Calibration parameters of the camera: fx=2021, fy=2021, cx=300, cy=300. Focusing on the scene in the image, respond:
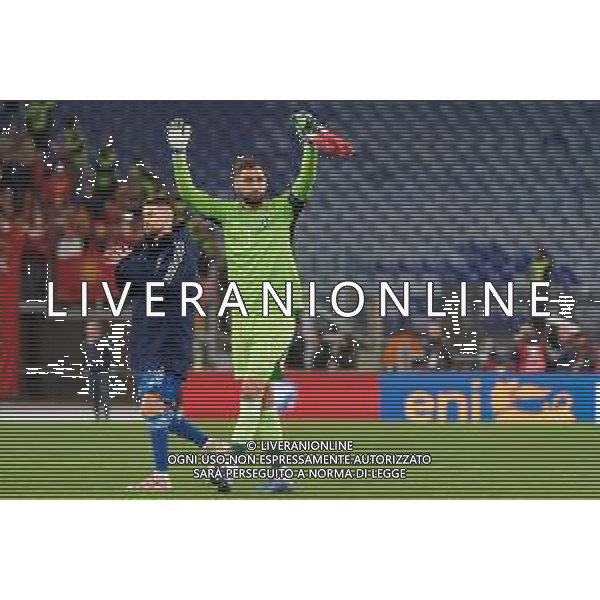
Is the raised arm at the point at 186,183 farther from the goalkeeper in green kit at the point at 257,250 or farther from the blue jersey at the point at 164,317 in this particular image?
the blue jersey at the point at 164,317

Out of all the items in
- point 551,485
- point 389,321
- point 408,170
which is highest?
point 408,170

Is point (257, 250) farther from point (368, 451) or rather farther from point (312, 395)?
point (368, 451)

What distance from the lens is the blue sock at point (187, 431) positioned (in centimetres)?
1223

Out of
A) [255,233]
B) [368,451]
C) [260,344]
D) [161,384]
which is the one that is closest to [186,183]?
[255,233]

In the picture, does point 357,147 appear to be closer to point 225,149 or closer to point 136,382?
point 225,149

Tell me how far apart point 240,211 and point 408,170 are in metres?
1.05

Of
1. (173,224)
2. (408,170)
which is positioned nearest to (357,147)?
(408,170)

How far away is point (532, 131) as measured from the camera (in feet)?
40.1

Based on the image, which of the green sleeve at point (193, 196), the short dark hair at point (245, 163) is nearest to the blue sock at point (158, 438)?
the green sleeve at point (193, 196)

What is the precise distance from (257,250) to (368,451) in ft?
4.56

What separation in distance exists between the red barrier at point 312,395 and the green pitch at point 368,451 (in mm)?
64

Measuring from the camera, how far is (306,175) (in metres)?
12.2

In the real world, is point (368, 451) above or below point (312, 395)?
below

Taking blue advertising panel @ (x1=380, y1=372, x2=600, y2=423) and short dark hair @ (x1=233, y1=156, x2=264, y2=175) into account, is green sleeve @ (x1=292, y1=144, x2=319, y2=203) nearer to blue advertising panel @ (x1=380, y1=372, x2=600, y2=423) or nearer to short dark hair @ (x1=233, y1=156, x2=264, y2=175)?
short dark hair @ (x1=233, y1=156, x2=264, y2=175)
